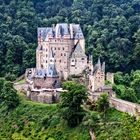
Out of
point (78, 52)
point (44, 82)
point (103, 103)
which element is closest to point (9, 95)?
point (44, 82)

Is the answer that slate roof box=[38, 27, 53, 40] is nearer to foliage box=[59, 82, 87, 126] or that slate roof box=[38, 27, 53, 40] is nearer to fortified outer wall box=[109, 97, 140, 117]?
foliage box=[59, 82, 87, 126]

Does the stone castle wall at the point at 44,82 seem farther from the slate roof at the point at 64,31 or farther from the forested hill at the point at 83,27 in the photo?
the forested hill at the point at 83,27

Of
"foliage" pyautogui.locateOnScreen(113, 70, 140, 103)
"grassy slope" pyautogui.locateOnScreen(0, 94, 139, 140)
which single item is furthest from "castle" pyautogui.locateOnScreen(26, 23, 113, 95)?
"foliage" pyautogui.locateOnScreen(113, 70, 140, 103)

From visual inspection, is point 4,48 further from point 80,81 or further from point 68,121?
point 68,121

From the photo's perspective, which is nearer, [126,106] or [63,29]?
[126,106]

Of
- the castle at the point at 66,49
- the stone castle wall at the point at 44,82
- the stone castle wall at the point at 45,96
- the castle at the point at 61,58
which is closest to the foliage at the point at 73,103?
the stone castle wall at the point at 45,96

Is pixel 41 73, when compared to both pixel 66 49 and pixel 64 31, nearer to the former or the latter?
pixel 66 49

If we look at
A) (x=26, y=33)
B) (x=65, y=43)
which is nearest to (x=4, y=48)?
(x=26, y=33)
